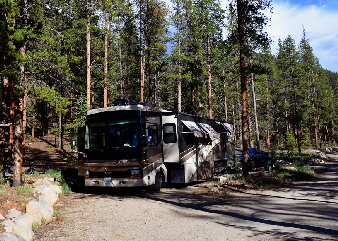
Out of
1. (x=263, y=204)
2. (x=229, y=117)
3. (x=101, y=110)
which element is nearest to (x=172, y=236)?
(x=263, y=204)

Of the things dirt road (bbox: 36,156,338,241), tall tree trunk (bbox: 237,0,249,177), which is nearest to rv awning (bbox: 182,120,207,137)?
tall tree trunk (bbox: 237,0,249,177)

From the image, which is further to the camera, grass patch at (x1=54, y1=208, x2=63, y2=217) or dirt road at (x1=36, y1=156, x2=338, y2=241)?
grass patch at (x1=54, y1=208, x2=63, y2=217)

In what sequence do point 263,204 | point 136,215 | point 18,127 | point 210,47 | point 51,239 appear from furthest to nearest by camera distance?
point 210,47 → point 18,127 → point 263,204 → point 136,215 → point 51,239

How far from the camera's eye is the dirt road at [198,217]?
18.9 ft

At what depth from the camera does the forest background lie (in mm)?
10922

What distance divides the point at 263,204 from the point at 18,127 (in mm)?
9443

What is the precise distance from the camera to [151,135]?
11.0 metres

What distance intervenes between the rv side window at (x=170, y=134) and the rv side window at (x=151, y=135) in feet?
2.23

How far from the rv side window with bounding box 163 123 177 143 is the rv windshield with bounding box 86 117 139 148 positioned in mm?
2053

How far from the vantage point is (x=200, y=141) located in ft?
43.6

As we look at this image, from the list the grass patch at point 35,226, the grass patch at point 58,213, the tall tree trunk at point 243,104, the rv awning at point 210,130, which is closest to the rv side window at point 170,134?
the rv awning at point 210,130

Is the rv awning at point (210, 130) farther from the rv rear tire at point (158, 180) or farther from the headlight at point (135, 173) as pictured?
the headlight at point (135, 173)

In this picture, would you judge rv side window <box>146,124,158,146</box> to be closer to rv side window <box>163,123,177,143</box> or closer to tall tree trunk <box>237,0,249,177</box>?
rv side window <box>163,123,177,143</box>

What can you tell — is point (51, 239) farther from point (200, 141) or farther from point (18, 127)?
point (200, 141)
